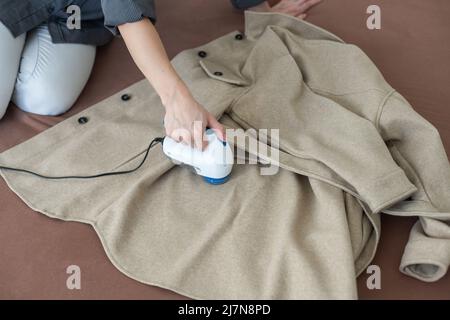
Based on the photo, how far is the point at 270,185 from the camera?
0.96m

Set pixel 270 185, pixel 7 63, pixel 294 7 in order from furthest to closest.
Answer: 1. pixel 294 7
2. pixel 7 63
3. pixel 270 185

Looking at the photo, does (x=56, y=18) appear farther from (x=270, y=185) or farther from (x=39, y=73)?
(x=270, y=185)

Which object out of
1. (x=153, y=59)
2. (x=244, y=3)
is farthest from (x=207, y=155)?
(x=244, y=3)

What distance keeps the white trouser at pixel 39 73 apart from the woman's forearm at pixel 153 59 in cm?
26

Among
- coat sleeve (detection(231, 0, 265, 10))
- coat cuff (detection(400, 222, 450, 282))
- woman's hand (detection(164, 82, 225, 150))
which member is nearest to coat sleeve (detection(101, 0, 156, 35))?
woman's hand (detection(164, 82, 225, 150))

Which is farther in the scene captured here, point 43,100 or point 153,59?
point 43,100

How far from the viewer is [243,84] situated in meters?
1.09

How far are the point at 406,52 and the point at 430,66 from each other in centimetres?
6

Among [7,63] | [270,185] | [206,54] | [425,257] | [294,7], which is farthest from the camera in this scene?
[294,7]

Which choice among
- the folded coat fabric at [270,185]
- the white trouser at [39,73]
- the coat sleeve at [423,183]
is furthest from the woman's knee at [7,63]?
the coat sleeve at [423,183]

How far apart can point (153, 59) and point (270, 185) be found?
0.30 m

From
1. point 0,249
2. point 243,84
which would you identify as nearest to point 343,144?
point 243,84

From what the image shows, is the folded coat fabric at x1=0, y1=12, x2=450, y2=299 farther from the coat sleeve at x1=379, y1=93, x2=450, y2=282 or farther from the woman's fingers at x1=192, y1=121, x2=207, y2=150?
the woman's fingers at x1=192, y1=121, x2=207, y2=150

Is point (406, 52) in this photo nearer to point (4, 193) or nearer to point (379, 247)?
point (379, 247)
